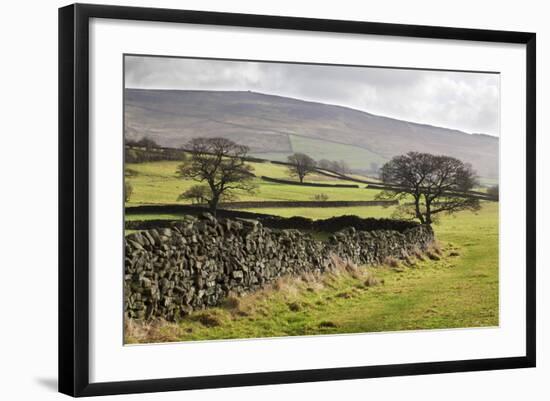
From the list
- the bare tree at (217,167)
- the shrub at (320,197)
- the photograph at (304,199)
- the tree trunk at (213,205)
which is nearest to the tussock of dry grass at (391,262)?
the photograph at (304,199)

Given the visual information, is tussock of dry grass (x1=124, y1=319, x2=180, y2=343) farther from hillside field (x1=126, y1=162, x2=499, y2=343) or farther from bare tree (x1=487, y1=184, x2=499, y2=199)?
bare tree (x1=487, y1=184, x2=499, y2=199)

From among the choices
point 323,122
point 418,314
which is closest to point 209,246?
point 323,122

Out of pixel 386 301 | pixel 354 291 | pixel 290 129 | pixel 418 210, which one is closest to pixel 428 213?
pixel 418 210

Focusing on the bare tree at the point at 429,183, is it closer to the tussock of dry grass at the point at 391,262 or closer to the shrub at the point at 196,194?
the tussock of dry grass at the point at 391,262

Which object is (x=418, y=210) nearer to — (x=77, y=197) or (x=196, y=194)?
(x=196, y=194)

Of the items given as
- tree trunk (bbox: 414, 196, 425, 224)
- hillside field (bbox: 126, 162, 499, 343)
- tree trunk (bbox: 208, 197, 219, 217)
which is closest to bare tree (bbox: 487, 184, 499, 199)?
hillside field (bbox: 126, 162, 499, 343)

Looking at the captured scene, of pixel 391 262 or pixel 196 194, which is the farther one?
pixel 391 262
